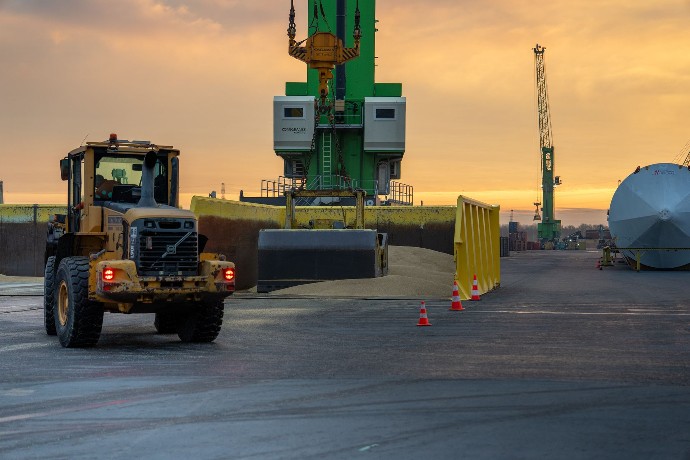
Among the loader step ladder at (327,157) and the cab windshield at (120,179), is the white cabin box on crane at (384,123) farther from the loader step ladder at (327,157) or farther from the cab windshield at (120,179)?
the cab windshield at (120,179)

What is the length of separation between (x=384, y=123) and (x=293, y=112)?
20.4 ft

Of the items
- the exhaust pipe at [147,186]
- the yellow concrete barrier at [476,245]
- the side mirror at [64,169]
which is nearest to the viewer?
the exhaust pipe at [147,186]

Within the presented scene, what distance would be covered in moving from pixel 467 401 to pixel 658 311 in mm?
14330

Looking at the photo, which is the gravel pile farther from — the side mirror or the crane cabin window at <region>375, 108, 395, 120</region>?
the crane cabin window at <region>375, 108, 395, 120</region>

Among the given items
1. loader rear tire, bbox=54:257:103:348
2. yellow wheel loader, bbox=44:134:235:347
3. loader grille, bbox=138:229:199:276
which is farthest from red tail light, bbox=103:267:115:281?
loader rear tire, bbox=54:257:103:348

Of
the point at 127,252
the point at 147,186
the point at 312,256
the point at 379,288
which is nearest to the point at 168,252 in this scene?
the point at 127,252

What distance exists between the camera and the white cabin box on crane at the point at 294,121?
66.7 metres

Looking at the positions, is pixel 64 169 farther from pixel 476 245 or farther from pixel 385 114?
pixel 385 114

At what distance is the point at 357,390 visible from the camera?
35.6 feet

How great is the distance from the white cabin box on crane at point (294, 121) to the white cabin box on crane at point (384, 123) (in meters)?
3.82

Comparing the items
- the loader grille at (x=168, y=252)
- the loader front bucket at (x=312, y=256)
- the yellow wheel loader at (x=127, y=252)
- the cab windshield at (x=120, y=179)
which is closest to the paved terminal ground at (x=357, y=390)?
the yellow wheel loader at (x=127, y=252)

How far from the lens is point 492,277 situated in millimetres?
34562

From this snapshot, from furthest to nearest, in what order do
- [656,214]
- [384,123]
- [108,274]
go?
1. [384,123]
2. [656,214]
3. [108,274]

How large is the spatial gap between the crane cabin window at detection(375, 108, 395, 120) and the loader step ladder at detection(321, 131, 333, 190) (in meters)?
4.63
